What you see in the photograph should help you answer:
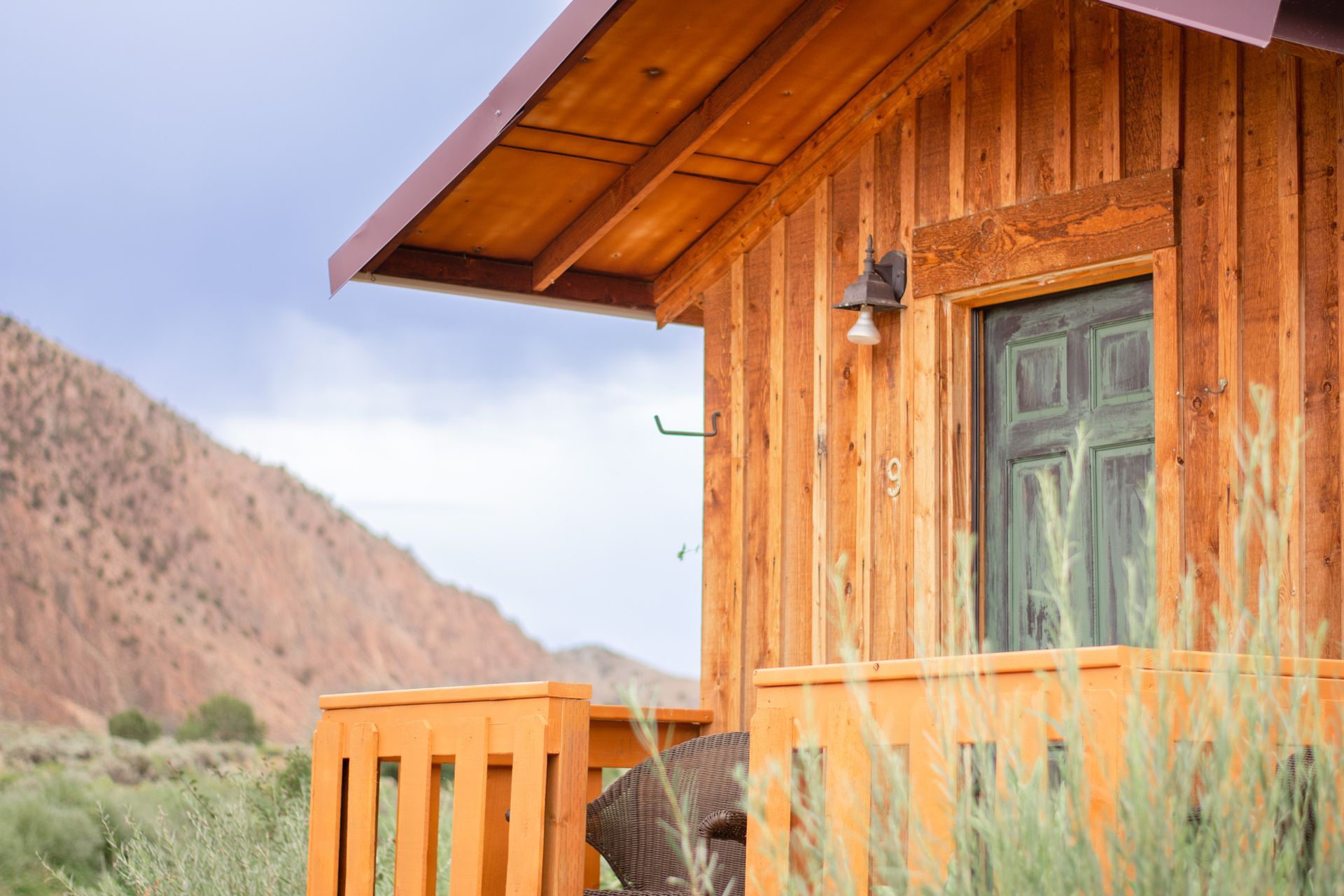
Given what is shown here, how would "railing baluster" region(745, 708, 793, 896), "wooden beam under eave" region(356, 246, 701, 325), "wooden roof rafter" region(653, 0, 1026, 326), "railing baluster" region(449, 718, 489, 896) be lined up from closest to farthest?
"railing baluster" region(745, 708, 793, 896)
"railing baluster" region(449, 718, 489, 896)
"wooden roof rafter" region(653, 0, 1026, 326)
"wooden beam under eave" region(356, 246, 701, 325)

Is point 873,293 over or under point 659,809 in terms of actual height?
over

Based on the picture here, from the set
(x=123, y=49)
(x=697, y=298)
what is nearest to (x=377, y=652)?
(x=123, y=49)

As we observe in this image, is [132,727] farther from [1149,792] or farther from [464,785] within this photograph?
[1149,792]

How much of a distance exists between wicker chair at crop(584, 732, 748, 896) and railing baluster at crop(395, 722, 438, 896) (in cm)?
50

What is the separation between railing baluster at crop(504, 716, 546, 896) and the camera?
12.1ft

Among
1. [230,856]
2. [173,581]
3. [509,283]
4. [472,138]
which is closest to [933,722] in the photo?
[472,138]

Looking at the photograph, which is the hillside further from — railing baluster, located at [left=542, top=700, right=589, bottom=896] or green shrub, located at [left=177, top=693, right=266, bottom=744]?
railing baluster, located at [left=542, top=700, right=589, bottom=896]

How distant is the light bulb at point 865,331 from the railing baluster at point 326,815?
2200mm

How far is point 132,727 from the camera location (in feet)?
84.3

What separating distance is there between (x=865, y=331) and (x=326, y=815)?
95.6 inches

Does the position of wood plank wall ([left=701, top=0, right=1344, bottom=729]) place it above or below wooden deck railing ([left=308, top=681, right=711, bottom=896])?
above

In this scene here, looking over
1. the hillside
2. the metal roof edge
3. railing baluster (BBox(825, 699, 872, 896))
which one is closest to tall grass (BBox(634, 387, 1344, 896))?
railing baluster (BBox(825, 699, 872, 896))

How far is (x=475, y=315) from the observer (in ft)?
171

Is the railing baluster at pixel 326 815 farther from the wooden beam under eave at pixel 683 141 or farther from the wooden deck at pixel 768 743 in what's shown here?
the wooden beam under eave at pixel 683 141
